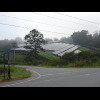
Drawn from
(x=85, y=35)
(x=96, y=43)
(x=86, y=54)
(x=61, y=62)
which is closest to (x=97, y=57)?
(x=86, y=54)

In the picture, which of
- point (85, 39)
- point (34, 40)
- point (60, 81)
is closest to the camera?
point (60, 81)

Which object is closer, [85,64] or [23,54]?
[85,64]

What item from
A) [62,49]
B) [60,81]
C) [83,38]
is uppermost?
[83,38]

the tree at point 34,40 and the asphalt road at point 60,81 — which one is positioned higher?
the tree at point 34,40

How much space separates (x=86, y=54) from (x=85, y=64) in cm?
819

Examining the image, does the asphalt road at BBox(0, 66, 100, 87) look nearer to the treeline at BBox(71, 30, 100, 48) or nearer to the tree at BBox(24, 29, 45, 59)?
the tree at BBox(24, 29, 45, 59)

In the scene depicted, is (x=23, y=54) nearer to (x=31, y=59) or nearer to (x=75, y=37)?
(x=31, y=59)

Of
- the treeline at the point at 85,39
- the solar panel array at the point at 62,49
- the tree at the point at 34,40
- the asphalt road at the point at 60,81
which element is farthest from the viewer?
the treeline at the point at 85,39

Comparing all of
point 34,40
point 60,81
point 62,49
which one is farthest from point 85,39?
point 60,81

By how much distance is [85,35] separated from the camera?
79.8 meters

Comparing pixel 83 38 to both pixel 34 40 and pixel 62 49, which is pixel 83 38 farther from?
pixel 34 40

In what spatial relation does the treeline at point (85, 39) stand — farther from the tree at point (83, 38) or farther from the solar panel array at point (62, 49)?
the solar panel array at point (62, 49)

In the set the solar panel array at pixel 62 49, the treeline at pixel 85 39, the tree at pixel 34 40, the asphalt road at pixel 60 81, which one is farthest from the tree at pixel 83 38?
the asphalt road at pixel 60 81

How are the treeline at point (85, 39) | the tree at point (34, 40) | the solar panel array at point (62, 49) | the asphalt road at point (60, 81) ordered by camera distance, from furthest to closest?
the treeline at point (85, 39)
the solar panel array at point (62, 49)
the tree at point (34, 40)
the asphalt road at point (60, 81)
